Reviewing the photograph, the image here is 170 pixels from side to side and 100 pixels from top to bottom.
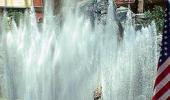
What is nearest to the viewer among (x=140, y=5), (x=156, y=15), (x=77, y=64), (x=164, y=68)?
(x=164, y=68)

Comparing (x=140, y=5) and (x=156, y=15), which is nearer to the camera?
(x=156, y=15)

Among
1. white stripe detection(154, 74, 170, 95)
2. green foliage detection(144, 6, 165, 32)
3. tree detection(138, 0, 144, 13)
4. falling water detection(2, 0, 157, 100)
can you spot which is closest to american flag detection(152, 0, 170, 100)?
white stripe detection(154, 74, 170, 95)

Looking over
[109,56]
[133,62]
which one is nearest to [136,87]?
[133,62]

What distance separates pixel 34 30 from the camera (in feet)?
54.0

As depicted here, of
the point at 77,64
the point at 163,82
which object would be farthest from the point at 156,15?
the point at 163,82

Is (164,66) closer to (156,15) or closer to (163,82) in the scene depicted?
(163,82)

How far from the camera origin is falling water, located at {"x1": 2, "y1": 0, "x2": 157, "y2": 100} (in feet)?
43.1

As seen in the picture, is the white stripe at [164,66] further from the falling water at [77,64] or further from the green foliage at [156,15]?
the green foliage at [156,15]

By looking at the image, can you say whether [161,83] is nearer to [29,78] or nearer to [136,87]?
[136,87]

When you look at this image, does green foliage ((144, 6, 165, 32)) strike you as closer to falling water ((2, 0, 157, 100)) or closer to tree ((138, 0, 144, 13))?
tree ((138, 0, 144, 13))

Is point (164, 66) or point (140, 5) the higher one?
point (164, 66)

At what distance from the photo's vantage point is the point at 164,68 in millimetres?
7102

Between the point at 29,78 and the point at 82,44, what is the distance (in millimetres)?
2267

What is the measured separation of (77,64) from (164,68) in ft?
23.2
